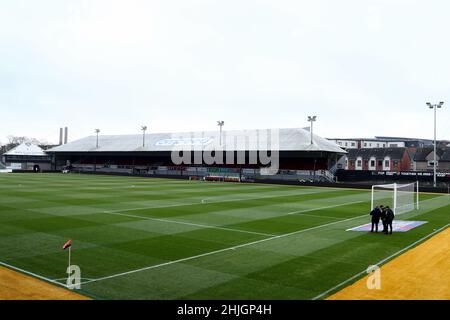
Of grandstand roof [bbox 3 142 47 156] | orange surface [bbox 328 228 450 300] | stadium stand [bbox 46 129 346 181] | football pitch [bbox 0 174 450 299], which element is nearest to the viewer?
orange surface [bbox 328 228 450 300]

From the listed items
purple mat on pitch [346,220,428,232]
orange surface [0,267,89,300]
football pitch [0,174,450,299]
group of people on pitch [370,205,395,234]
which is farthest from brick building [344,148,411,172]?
orange surface [0,267,89,300]

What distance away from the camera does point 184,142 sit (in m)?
93.4

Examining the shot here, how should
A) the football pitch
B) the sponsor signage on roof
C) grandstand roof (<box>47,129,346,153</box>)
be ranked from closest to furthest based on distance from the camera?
1. the football pitch
2. grandstand roof (<box>47,129,346,153</box>)
3. the sponsor signage on roof

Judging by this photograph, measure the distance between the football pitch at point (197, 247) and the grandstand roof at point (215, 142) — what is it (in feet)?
154

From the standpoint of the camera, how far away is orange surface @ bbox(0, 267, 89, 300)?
35.7ft

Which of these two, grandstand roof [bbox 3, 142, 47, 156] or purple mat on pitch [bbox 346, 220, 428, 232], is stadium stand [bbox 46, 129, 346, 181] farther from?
purple mat on pitch [bbox 346, 220, 428, 232]

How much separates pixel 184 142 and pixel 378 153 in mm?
52487

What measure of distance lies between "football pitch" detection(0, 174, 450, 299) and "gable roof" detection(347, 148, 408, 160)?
7842 cm

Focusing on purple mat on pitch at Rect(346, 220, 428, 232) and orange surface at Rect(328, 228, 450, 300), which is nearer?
orange surface at Rect(328, 228, 450, 300)

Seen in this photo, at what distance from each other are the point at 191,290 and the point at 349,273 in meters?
5.44

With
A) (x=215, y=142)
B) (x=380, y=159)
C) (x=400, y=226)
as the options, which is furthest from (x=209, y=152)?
(x=400, y=226)
